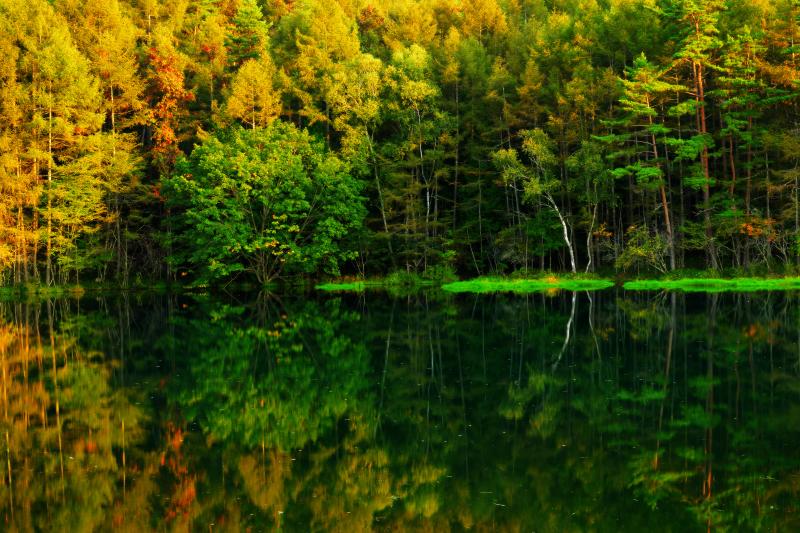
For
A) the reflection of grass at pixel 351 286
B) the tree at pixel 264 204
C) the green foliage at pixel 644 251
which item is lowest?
the reflection of grass at pixel 351 286

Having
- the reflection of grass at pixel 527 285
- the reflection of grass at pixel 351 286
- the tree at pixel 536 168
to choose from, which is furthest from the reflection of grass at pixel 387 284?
the tree at pixel 536 168

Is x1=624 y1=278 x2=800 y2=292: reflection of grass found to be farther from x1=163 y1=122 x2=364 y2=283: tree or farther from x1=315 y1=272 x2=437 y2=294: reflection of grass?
x1=163 y1=122 x2=364 y2=283: tree

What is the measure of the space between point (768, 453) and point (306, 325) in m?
16.8

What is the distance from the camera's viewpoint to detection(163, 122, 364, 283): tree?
43062mm

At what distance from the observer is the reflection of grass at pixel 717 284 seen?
33.4 metres

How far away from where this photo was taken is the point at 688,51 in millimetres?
37812

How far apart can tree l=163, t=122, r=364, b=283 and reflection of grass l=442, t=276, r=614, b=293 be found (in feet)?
24.9

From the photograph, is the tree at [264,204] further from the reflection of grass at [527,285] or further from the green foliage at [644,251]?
the green foliage at [644,251]

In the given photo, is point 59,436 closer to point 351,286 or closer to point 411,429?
point 411,429

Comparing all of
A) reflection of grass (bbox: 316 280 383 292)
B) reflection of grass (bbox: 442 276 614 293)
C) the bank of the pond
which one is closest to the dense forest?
the bank of the pond

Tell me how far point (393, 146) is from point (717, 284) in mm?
19849

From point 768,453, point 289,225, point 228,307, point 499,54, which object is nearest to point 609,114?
point 499,54

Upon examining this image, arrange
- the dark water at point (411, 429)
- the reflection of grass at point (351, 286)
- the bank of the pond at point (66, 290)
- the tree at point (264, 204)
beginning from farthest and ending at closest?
the tree at point (264, 204) < the reflection of grass at point (351, 286) < the bank of the pond at point (66, 290) < the dark water at point (411, 429)

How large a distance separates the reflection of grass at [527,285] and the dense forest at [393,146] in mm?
2439
